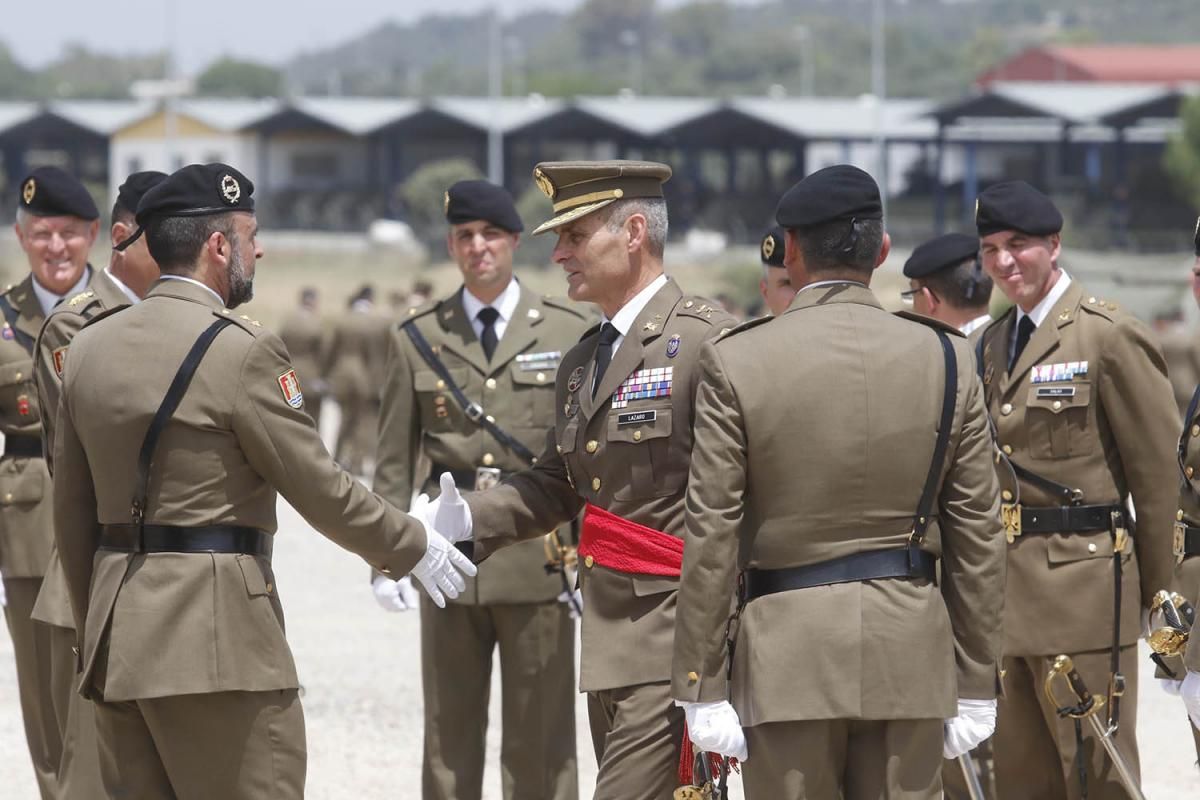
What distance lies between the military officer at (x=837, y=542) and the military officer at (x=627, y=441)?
0.42 meters

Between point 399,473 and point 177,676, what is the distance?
2146 mm

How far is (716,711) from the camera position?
448 cm

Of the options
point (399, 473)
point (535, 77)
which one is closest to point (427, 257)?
point (399, 473)

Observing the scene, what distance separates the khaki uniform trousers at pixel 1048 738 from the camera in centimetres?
607

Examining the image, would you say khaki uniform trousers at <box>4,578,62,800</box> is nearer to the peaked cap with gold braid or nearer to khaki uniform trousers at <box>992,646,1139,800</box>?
the peaked cap with gold braid

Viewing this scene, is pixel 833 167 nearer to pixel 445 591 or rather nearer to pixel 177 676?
pixel 445 591

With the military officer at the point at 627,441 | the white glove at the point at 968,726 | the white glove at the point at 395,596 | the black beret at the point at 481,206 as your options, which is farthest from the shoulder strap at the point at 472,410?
the white glove at the point at 968,726

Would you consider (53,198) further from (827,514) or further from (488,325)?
(827,514)

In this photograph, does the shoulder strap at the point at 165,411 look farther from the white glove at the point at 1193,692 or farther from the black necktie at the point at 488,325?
the white glove at the point at 1193,692

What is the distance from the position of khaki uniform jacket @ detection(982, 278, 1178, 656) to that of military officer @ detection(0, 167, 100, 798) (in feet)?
11.1

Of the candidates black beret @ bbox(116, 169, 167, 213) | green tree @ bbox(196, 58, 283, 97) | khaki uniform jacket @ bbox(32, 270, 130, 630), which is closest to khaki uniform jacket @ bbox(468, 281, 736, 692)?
khaki uniform jacket @ bbox(32, 270, 130, 630)

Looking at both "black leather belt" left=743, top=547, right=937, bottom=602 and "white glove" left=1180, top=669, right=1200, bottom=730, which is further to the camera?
"white glove" left=1180, top=669, right=1200, bottom=730

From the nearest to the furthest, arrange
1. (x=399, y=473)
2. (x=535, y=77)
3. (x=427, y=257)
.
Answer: (x=399, y=473)
(x=427, y=257)
(x=535, y=77)

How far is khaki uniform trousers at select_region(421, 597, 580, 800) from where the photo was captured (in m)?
6.65
